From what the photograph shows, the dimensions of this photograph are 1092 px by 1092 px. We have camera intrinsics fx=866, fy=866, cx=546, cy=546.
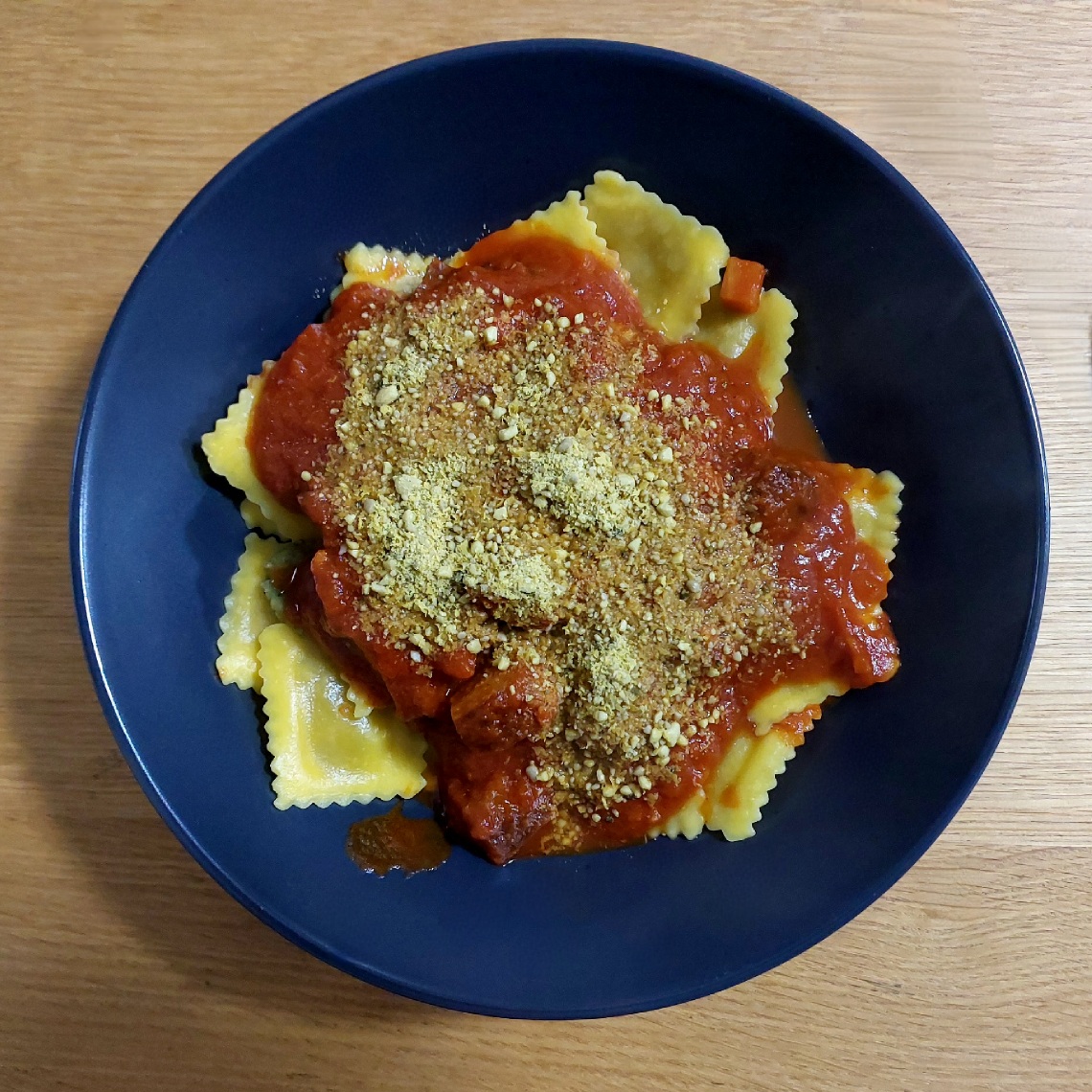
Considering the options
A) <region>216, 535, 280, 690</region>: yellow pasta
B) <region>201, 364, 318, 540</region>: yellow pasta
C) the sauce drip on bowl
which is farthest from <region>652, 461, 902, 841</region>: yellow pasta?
<region>201, 364, 318, 540</region>: yellow pasta

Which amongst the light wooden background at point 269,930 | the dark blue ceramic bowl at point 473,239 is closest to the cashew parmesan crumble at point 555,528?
the dark blue ceramic bowl at point 473,239

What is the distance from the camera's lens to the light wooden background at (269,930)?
3225 mm

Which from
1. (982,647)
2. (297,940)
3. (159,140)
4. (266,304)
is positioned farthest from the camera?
(159,140)

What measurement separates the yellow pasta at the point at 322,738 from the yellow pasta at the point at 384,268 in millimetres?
1301

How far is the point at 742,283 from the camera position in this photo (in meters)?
3.23

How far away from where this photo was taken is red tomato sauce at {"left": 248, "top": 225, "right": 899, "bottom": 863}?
2854 mm

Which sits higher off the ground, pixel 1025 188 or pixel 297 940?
pixel 1025 188

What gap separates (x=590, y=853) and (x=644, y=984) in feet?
1.62

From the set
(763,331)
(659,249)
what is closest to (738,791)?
(763,331)

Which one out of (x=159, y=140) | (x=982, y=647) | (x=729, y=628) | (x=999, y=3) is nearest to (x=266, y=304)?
(x=159, y=140)

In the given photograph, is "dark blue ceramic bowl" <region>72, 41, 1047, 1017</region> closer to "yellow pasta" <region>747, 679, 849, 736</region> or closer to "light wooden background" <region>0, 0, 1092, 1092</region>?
"yellow pasta" <region>747, 679, 849, 736</region>

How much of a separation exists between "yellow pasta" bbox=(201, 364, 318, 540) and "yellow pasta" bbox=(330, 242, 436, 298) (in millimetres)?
470

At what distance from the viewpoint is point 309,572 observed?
318 centimetres

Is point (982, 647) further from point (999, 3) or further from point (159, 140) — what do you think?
point (159, 140)
